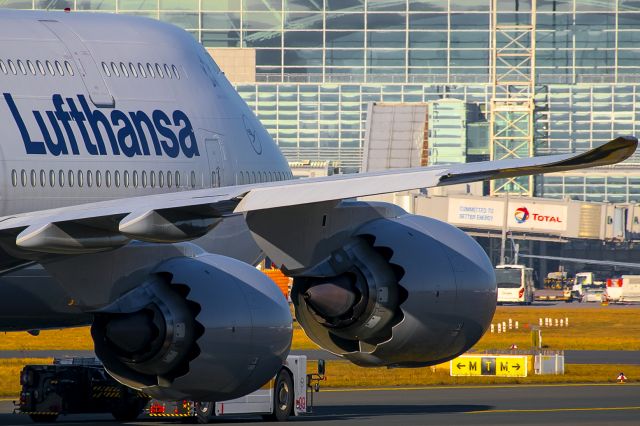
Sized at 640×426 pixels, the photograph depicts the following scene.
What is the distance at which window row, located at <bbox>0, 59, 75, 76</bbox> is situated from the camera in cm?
2241

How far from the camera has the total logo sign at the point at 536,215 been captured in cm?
16188

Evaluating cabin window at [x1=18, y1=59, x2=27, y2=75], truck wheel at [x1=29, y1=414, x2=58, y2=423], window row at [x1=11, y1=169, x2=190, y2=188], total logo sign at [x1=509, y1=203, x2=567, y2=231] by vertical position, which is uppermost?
cabin window at [x1=18, y1=59, x2=27, y2=75]

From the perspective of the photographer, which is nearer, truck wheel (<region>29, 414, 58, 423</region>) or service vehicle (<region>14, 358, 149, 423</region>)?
service vehicle (<region>14, 358, 149, 423</region>)

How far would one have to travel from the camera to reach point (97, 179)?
24.2 m

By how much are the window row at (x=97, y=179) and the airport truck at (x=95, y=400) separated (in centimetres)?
1521

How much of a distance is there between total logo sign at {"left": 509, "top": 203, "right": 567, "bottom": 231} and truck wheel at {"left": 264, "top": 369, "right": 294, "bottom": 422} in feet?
397

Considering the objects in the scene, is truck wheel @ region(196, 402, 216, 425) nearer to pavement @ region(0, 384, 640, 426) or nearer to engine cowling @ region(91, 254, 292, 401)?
pavement @ region(0, 384, 640, 426)

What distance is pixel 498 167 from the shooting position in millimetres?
17734

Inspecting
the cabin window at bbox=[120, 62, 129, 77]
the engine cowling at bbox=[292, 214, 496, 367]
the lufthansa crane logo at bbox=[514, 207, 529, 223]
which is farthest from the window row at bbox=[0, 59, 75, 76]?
the lufthansa crane logo at bbox=[514, 207, 529, 223]

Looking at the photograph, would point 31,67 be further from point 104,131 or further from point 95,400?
point 95,400

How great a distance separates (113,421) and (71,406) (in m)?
1.27

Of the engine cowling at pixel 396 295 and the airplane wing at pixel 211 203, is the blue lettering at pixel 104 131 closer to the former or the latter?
the engine cowling at pixel 396 295

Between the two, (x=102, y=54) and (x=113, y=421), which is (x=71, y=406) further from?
(x=102, y=54)

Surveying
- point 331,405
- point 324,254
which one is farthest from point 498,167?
point 331,405
